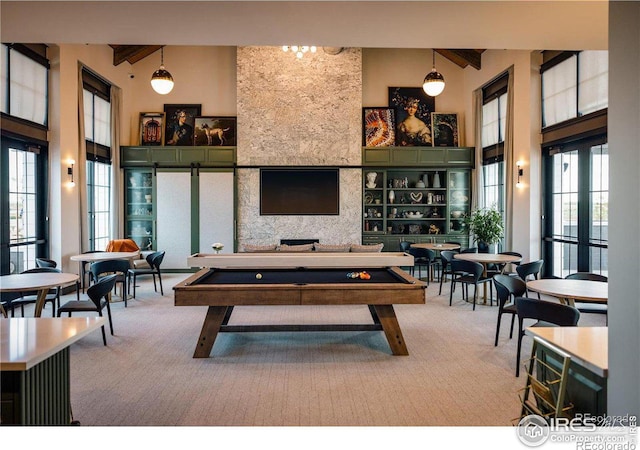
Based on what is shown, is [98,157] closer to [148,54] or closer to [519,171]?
[148,54]

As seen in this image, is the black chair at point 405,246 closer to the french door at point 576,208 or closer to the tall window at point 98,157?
the french door at point 576,208

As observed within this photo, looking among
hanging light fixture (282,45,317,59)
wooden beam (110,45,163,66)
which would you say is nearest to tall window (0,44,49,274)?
wooden beam (110,45,163,66)

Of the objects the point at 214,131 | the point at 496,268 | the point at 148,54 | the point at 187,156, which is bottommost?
the point at 496,268

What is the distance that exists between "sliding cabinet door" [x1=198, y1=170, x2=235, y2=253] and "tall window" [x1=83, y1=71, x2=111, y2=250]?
2.11 metres

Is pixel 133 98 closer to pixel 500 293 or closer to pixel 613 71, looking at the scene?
pixel 500 293

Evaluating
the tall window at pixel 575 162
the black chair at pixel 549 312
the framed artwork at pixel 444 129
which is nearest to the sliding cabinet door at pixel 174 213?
the framed artwork at pixel 444 129

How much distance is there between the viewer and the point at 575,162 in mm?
7477

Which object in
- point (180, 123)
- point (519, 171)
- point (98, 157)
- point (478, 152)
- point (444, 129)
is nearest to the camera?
point (519, 171)

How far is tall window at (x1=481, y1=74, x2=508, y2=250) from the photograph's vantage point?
31.7ft

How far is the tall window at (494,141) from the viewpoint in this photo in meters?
9.65

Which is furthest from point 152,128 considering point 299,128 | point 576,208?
point 576,208

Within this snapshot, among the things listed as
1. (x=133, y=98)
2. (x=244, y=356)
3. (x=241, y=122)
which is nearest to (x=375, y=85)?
(x=241, y=122)

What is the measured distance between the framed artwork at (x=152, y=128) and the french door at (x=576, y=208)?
8.96m

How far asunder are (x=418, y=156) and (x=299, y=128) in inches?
121
